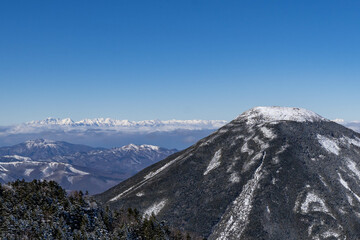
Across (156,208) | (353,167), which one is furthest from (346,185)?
(156,208)

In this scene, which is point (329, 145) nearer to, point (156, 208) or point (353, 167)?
point (353, 167)

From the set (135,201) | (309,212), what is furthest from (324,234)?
(135,201)

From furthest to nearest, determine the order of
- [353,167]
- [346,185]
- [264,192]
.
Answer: [353,167], [346,185], [264,192]

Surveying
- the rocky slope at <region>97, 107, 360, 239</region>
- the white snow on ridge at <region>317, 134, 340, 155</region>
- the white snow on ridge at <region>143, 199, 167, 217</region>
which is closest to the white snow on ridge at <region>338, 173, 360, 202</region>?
the rocky slope at <region>97, 107, 360, 239</region>

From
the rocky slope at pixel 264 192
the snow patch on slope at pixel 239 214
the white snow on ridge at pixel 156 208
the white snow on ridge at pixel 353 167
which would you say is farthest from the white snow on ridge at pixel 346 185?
the white snow on ridge at pixel 156 208

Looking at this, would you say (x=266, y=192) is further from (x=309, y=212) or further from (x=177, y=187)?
(x=177, y=187)

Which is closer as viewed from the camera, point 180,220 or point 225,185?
point 180,220
